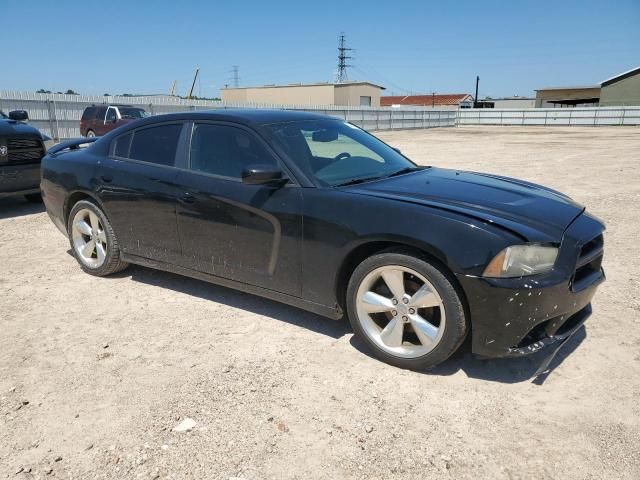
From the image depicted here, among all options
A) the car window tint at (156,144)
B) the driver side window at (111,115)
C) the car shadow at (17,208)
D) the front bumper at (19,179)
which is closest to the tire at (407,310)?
the car window tint at (156,144)

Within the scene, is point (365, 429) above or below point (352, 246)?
below

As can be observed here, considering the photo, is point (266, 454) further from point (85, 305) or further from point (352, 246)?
point (85, 305)

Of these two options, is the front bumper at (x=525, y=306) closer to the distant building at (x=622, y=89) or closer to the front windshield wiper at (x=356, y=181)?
the front windshield wiper at (x=356, y=181)

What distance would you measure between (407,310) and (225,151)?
6.19 feet

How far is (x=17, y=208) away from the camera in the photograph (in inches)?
335

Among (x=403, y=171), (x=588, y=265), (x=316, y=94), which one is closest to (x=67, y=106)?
(x=403, y=171)

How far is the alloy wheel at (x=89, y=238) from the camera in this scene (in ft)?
15.9

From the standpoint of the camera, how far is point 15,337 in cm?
372

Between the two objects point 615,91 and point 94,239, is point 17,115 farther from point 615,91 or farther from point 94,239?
point 615,91

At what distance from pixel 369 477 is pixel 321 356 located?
3.82 ft

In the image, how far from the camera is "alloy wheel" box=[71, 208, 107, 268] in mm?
4840

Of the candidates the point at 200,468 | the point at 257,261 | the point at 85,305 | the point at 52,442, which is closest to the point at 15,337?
the point at 85,305

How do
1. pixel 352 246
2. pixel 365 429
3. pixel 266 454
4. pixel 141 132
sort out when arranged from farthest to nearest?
pixel 141 132
pixel 352 246
pixel 365 429
pixel 266 454

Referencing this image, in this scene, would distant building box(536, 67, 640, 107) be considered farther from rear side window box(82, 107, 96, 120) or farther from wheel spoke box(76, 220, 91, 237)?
wheel spoke box(76, 220, 91, 237)
